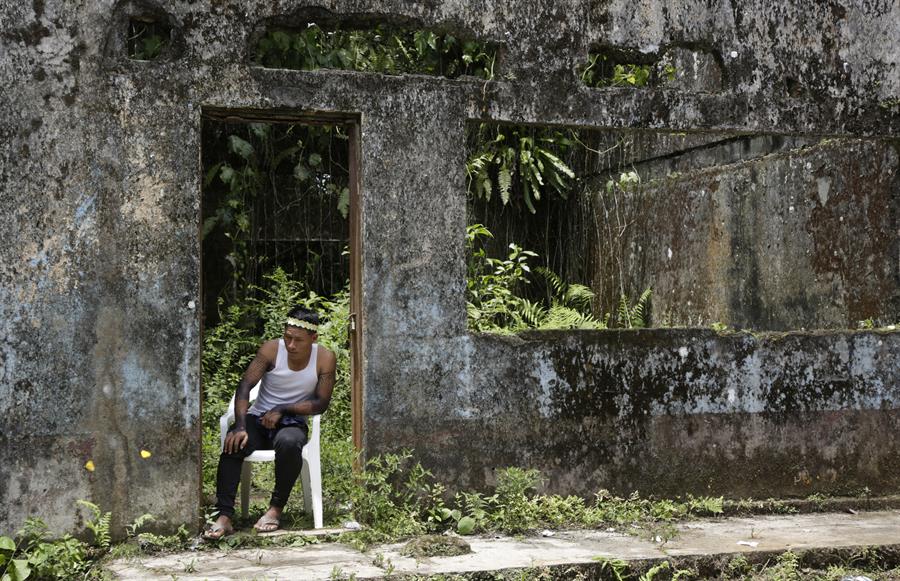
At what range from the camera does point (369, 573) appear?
478 cm

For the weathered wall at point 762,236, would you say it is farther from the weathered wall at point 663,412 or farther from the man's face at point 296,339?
the man's face at point 296,339

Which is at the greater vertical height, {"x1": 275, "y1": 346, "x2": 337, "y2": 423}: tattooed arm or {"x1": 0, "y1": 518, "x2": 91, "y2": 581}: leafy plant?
{"x1": 275, "y1": 346, "x2": 337, "y2": 423}: tattooed arm

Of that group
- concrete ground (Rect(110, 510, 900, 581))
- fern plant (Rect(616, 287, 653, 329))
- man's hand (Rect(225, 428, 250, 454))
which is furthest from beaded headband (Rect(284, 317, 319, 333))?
fern plant (Rect(616, 287, 653, 329))

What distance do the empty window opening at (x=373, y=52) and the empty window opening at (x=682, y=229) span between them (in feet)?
2.62

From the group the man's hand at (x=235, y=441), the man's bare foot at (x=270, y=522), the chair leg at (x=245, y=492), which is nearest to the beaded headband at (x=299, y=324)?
the man's hand at (x=235, y=441)

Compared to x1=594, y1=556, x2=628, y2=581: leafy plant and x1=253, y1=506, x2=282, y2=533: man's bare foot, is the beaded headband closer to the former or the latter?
x1=253, y1=506, x2=282, y2=533: man's bare foot

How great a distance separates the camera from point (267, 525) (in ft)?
18.5

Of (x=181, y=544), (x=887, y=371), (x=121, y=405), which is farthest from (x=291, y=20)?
(x=887, y=371)

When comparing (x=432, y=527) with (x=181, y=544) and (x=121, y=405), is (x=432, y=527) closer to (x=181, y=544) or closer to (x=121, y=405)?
(x=181, y=544)

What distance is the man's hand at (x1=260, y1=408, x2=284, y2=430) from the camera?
19.6 ft

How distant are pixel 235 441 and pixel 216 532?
1.76ft

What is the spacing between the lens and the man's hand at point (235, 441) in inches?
225

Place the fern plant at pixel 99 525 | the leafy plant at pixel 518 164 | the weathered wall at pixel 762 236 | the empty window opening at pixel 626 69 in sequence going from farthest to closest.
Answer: the leafy plant at pixel 518 164
the weathered wall at pixel 762 236
the empty window opening at pixel 626 69
the fern plant at pixel 99 525

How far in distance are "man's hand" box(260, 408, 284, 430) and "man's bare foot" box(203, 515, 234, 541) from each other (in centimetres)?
63
